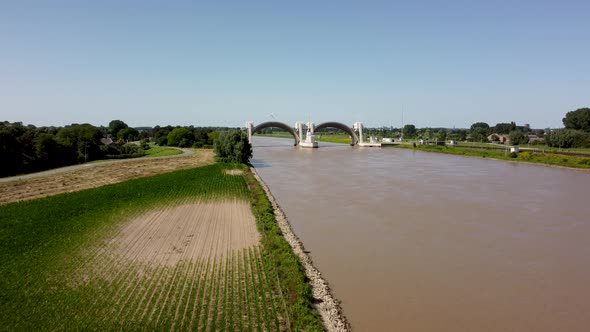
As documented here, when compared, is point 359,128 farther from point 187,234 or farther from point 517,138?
point 187,234

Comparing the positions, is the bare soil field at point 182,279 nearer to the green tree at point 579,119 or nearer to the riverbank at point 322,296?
the riverbank at point 322,296

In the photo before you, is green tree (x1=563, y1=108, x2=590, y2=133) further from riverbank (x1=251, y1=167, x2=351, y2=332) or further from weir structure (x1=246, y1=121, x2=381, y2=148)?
riverbank (x1=251, y1=167, x2=351, y2=332)

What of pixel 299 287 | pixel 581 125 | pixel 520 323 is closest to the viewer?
pixel 520 323

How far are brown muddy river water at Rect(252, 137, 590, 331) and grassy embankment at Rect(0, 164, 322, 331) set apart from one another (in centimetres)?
174

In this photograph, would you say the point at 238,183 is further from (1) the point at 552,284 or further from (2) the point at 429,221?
(1) the point at 552,284

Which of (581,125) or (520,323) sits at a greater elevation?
(581,125)

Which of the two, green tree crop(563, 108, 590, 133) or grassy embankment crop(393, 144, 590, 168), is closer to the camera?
grassy embankment crop(393, 144, 590, 168)

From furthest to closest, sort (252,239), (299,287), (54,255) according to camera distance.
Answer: (252,239)
(54,255)
(299,287)

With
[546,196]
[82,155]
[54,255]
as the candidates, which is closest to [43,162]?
[82,155]

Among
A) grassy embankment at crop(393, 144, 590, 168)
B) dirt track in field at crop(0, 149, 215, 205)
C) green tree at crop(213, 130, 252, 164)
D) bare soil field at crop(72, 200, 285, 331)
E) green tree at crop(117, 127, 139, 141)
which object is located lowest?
bare soil field at crop(72, 200, 285, 331)

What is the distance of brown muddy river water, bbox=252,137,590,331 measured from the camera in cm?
882

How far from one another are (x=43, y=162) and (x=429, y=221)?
4219 centimetres

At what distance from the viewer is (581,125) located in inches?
3132

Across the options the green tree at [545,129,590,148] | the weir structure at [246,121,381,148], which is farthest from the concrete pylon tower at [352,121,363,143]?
the green tree at [545,129,590,148]
